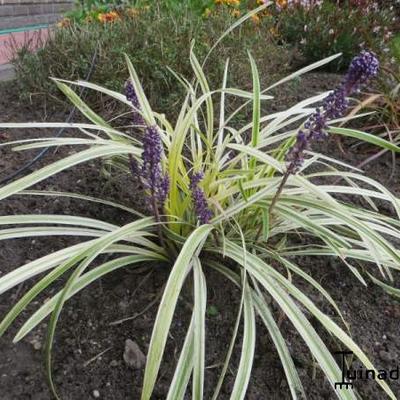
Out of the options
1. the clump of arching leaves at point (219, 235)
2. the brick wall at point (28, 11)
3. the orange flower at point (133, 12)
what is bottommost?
the clump of arching leaves at point (219, 235)

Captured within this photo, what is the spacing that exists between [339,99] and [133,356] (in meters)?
0.89

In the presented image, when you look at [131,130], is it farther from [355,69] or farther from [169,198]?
[355,69]

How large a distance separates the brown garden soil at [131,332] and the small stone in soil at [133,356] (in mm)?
17

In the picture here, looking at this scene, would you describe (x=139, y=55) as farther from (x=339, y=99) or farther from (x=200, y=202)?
(x=339, y=99)

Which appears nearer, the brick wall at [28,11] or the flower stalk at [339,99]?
the flower stalk at [339,99]

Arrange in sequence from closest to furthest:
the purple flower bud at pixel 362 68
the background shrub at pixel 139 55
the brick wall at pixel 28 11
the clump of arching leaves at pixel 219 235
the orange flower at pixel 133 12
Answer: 1. the purple flower bud at pixel 362 68
2. the clump of arching leaves at pixel 219 235
3. the background shrub at pixel 139 55
4. the orange flower at pixel 133 12
5. the brick wall at pixel 28 11

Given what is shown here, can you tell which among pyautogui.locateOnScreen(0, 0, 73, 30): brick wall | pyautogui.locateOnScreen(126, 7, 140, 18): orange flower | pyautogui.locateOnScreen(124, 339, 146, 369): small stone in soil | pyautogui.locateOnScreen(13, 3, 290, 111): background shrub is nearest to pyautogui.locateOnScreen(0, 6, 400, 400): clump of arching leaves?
pyautogui.locateOnScreen(124, 339, 146, 369): small stone in soil

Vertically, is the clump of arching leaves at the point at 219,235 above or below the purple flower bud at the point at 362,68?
below

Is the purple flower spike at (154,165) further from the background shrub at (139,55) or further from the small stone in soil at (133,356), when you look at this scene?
the background shrub at (139,55)

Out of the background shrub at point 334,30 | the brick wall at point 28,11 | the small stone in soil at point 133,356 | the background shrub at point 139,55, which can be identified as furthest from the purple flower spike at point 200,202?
the brick wall at point 28,11

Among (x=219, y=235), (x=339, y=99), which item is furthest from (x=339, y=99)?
(x=219, y=235)

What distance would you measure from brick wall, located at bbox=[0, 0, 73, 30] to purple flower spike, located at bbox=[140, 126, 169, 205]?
15.7ft

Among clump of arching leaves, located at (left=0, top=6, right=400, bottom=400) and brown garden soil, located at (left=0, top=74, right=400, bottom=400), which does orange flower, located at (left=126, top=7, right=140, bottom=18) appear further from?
brown garden soil, located at (left=0, top=74, right=400, bottom=400)

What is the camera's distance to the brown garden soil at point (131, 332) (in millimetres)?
1286
